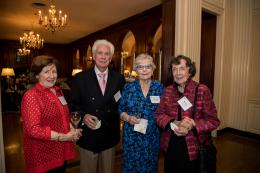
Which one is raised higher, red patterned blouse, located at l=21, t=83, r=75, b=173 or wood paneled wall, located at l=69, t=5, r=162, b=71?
wood paneled wall, located at l=69, t=5, r=162, b=71

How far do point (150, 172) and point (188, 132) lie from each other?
0.66m

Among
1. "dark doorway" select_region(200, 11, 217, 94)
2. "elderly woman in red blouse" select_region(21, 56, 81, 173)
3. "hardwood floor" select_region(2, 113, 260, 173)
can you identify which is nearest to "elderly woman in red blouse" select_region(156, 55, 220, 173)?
"elderly woman in red blouse" select_region(21, 56, 81, 173)

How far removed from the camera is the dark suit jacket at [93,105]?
6.68 feet

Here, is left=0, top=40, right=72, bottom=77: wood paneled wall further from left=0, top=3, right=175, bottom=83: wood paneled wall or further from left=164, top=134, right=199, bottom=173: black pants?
left=164, top=134, right=199, bottom=173: black pants

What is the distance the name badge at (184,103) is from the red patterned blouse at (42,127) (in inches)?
40.8

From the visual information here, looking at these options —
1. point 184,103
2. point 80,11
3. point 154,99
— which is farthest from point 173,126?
point 80,11

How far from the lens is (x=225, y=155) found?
3.69 m

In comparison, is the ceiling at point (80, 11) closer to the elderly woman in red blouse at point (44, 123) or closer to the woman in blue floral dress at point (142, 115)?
the woman in blue floral dress at point (142, 115)

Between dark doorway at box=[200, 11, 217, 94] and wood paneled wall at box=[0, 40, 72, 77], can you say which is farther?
wood paneled wall at box=[0, 40, 72, 77]

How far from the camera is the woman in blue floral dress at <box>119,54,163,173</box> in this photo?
2.05 m

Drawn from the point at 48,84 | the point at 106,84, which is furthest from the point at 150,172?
the point at 48,84

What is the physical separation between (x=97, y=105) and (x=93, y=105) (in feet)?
0.13

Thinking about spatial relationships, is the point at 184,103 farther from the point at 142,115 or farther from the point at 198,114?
the point at 142,115

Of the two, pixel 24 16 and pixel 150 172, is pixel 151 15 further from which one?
pixel 150 172
